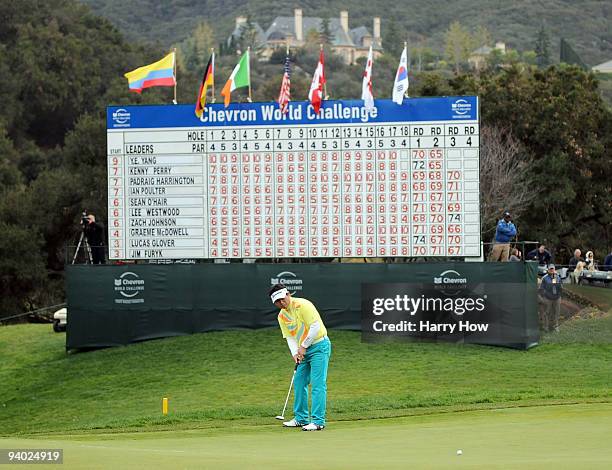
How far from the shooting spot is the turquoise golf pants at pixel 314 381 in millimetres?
14945

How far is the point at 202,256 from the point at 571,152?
31935 mm

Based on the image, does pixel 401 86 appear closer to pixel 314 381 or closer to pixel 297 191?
pixel 297 191

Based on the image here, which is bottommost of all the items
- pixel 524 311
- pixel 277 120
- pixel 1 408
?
pixel 1 408

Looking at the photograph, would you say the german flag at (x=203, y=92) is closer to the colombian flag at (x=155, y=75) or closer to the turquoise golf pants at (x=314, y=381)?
the colombian flag at (x=155, y=75)

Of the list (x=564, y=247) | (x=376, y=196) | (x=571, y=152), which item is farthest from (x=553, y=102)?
(x=376, y=196)

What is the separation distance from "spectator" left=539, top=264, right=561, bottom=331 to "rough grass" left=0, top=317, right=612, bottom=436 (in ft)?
0.98

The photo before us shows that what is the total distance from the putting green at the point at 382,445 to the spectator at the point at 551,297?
33.0ft

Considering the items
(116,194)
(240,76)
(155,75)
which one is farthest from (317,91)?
(116,194)

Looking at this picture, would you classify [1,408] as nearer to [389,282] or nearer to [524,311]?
[389,282]

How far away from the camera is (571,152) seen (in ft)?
187

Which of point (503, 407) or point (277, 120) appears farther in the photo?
point (277, 120)

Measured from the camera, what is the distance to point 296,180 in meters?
28.3

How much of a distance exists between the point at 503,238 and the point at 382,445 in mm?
16546

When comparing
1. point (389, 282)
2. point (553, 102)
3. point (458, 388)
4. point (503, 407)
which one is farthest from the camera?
point (553, 102)
